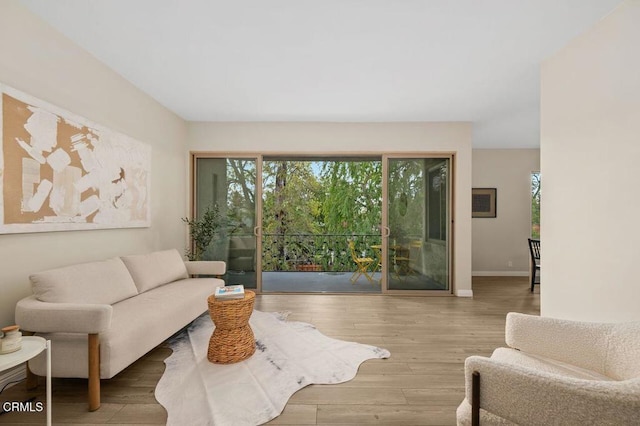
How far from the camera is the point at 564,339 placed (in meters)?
1.53

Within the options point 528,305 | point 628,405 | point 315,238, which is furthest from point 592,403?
point 315,238

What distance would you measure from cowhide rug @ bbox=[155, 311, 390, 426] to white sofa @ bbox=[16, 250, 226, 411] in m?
0.30

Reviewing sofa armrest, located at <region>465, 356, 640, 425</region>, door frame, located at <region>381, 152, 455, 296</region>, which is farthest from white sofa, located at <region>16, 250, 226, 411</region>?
door frame, located at <region>381, 152, 455, 296</region>

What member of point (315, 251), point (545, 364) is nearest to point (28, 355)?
point (545, 364)

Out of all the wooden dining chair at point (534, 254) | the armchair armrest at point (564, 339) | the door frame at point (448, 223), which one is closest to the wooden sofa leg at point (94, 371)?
the armchair armrest at point (564, 339)

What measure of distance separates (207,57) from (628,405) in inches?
138

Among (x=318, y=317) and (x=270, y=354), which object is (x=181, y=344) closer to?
(x=270, y=354)

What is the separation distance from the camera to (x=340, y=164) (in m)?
7.31

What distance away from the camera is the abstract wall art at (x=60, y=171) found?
2.02 m

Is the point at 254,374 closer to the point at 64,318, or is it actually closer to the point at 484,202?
the point at 64,318

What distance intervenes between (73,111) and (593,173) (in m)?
4.45

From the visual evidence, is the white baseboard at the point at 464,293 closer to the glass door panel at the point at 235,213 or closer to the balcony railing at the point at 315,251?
the balcony railing at the point at 315,251

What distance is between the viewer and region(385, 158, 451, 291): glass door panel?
458 centimetres

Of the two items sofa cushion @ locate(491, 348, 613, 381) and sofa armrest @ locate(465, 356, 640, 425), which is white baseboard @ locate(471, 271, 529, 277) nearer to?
sofa cushion @ locate(491, 348, 613, 381)
